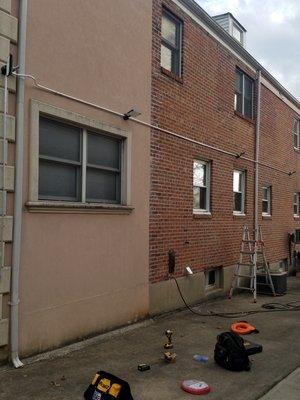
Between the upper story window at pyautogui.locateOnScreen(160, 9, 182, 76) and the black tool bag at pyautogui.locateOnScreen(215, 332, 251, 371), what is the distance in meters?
5.77

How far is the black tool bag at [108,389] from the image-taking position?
4367 millimetres

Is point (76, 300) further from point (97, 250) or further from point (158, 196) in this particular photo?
point (158, 196)

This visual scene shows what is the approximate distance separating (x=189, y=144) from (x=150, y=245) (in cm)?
265

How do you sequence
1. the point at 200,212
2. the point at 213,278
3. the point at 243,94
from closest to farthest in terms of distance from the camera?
the point at 200,212 → the point at 213,278 → the point at 243,94

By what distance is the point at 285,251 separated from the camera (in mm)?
16344

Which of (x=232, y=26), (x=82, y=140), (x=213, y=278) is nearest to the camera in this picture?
(x=82, y=140)

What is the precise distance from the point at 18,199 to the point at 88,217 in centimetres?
149

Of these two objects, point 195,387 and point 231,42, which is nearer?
point 195,387

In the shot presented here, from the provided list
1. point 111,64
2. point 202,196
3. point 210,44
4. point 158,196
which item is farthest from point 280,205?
point 111,64

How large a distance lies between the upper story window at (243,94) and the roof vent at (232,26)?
Answer: 1.62 meters

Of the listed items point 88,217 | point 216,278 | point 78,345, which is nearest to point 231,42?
point 216,278

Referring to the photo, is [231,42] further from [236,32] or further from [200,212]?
[200,212]

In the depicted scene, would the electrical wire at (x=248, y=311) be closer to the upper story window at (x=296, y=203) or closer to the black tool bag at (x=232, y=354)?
the black tool bag at (x=232, y=354)

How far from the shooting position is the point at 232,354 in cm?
586
